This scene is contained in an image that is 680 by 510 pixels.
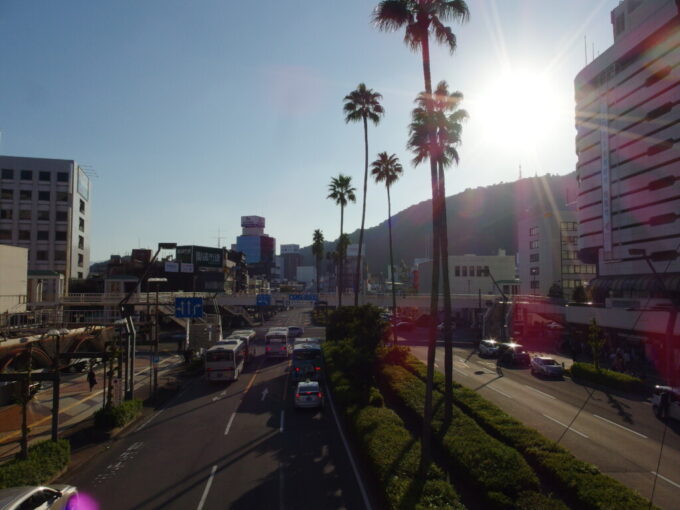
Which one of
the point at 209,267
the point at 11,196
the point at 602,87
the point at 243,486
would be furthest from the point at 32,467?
the point at 209,267

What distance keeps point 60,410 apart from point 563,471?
26333 mm

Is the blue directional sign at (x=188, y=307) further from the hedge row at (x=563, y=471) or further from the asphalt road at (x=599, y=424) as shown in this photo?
the hedge row at (x=563, y=471)

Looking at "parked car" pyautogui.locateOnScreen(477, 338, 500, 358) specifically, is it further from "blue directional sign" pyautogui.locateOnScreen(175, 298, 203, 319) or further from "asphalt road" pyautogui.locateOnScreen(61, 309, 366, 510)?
"blue directional sign" pyautogui.locateOnScreen(175, 298, 203, 319)

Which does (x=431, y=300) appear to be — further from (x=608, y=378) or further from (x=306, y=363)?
(x=608, y=378)

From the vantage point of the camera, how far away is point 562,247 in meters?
90.9

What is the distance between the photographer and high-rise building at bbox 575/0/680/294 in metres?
47.1

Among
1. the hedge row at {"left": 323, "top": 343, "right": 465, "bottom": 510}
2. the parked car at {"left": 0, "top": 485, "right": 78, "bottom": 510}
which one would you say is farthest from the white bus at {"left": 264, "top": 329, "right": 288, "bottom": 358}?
the parked car at {"left": 0, "top": 485, "right": 78, "bottom": 510}

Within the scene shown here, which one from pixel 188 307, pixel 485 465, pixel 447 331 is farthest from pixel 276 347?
pixel 485 465

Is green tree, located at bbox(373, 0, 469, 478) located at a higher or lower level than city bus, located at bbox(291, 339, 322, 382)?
higher

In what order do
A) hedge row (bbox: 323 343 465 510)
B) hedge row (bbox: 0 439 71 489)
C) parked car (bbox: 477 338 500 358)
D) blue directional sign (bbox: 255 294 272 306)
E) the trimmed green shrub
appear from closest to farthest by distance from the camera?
hedge row (bbox: 323 343 465 510)
hedge row (bbox: 0 439 71 489)
the trimmed green shrub
parked car (bbox: 477 338 500 358)
blue directional sign (bbox: 255 294 272 306)

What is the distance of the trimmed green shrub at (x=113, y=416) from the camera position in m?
21.3

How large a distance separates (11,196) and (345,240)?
59030mm

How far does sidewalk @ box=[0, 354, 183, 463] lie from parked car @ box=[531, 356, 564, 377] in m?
29.1

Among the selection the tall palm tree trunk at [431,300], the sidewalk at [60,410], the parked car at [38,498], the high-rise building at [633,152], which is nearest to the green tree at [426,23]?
the tall palm tree trunk at [431,300]
